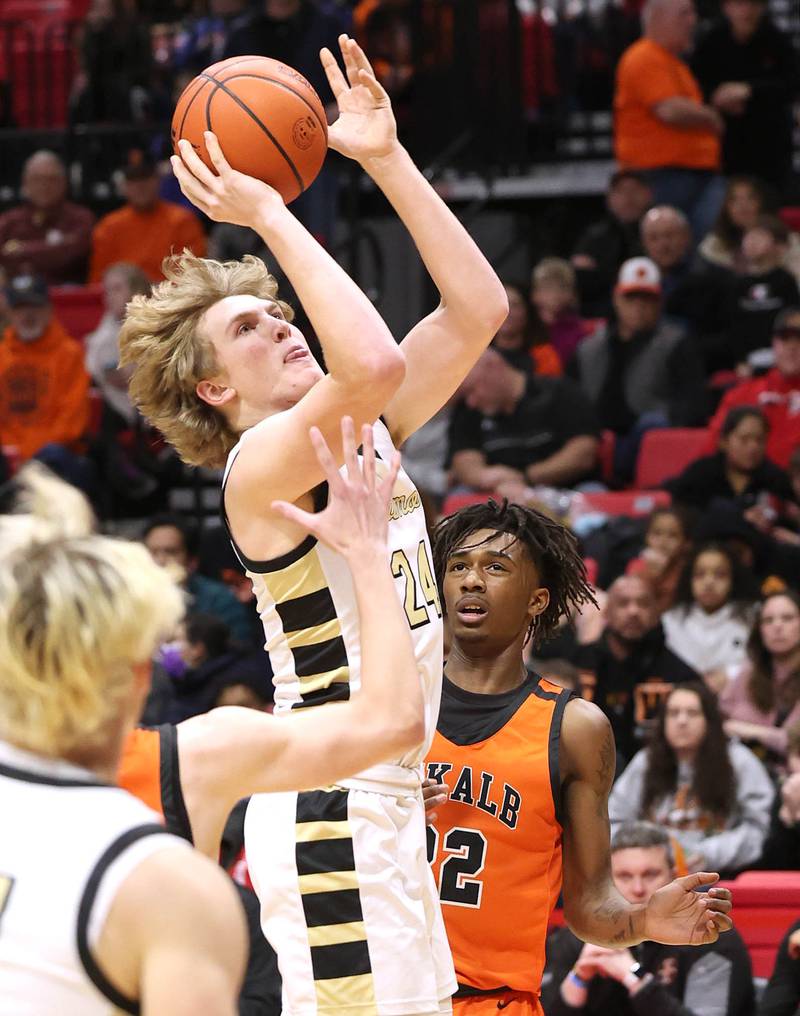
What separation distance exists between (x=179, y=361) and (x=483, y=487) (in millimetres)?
5916

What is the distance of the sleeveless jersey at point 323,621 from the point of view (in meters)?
3.38

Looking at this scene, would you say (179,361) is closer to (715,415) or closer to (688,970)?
(688,970)

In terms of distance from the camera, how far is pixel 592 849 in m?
3.79

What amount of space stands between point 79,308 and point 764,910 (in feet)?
24.6

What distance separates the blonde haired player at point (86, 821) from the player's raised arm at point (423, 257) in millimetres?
1577

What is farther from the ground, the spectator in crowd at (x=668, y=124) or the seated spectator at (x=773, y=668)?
the spectator in crowd at (x=668, y=124)

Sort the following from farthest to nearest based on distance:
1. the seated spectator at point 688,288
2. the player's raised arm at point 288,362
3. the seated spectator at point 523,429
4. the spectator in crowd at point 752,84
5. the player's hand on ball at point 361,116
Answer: the spectator in crowd at point 752,84
the seated spectator at point 688,288
the seated spectator at point 523,429
the player's hand on ball at point 361,116
the player's raised arm at point 288,362

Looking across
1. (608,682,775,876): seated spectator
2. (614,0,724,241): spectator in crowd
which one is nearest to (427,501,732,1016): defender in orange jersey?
(608,682,775,876): seated spectator

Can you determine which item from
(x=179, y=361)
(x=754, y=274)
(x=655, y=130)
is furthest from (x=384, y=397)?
→ (x=655, y=130)

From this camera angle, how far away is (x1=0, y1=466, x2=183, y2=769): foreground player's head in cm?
211

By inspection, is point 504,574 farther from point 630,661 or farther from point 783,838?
point 630,661

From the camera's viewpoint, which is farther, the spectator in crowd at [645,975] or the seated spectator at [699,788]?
the seated spectator at [699,788]

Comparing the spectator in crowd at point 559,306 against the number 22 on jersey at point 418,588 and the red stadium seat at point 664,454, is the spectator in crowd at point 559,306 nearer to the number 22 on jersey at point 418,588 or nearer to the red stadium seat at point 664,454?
the red stadium seat at point 664,454

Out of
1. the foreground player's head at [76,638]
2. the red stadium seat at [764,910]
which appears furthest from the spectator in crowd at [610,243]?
the foreground player's head at [76,638]
